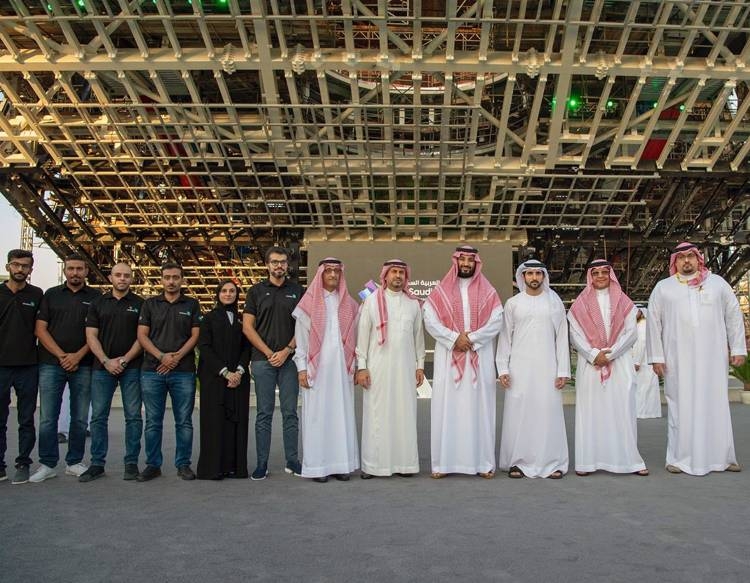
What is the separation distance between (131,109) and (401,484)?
444 inches

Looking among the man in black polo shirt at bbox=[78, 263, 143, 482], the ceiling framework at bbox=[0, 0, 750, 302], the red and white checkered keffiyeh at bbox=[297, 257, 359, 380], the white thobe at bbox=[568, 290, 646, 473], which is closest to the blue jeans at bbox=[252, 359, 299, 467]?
the red and white checkered keffiyeh at bbox=[297, 257, 359, 380]

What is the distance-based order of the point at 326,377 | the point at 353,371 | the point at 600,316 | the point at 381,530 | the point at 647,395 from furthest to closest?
the point at 647,395
the point at 600,316
the point at 353,371
the point at 326,377
the point at 381,530

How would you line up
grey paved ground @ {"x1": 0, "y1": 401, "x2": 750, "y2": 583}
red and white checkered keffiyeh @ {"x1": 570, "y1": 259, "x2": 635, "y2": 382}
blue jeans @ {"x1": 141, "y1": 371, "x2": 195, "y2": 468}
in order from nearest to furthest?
grey paved ground @ {"x1": 0, "y1": 401, "x2": 750, "y2": 583}
blue jeans @ {"x1": 141, "y1": 371, "x2": 195, "y2": 468}
red and white checkered keffiyeh @ {"x1": 570, "y1": 259, "x2": 635, "y2": 382}

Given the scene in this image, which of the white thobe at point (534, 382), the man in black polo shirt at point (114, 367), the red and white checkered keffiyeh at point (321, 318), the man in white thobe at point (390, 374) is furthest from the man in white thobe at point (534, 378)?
the man in black polo shirt at point (114, 367)

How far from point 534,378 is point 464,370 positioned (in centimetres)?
49

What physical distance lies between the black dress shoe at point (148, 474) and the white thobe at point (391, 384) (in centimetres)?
137

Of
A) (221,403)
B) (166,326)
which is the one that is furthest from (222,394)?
(166,326)

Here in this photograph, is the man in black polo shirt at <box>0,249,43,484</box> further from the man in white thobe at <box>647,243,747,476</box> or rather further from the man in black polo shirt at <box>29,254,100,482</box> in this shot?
the man in white thobe at <box>647,243,747,476</box>

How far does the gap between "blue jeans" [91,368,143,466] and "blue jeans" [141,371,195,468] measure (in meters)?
0.07

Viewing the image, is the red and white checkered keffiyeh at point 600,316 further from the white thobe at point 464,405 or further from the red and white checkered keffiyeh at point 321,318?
the red and white checkered keffiyeh at point 321,318

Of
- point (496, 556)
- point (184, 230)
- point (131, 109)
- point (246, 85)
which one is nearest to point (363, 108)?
point (246, 85)

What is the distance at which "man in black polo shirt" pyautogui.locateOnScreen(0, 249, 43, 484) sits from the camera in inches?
174

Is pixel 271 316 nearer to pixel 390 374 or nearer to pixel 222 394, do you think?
pixel 222 394

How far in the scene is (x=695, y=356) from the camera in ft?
15.9
